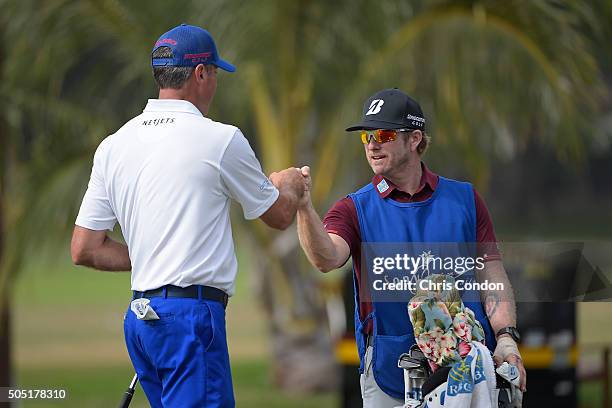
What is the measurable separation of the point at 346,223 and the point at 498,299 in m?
0.57

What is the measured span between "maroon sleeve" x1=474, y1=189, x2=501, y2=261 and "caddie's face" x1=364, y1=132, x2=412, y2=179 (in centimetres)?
30

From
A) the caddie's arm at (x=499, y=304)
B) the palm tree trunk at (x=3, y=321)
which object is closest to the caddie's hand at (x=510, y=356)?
the caddie's arm at (x=499, y=304)

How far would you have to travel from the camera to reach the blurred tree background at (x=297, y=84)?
314 inches

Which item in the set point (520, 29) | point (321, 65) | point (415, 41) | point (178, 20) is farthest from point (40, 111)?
point (520, 29)

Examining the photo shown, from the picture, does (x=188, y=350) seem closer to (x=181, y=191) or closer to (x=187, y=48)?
(x=181, y=191)

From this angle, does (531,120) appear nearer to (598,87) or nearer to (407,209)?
(598,87)

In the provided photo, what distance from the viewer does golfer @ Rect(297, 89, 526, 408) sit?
419 cm

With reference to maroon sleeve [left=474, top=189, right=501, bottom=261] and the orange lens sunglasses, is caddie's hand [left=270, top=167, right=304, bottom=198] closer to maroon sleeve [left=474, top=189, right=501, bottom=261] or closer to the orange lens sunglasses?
the orange lens sunglasses

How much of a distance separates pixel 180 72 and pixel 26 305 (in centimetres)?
2114

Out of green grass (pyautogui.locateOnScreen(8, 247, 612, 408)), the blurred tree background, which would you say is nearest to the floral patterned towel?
green grass (pyautogui.locateOnScreen(8, 247, 612, 408))

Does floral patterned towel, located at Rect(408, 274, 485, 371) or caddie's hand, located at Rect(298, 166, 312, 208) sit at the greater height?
caddie's hand, located at Rect(298, 166, 312, 208)

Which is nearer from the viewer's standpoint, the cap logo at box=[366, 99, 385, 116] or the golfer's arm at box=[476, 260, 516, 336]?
the golfer's arm at box=[476, 260, 516, 336]

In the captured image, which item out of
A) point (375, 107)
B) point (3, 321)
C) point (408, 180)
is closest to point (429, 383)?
point (408, 180)

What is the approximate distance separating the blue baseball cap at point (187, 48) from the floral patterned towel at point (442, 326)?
109 cm
